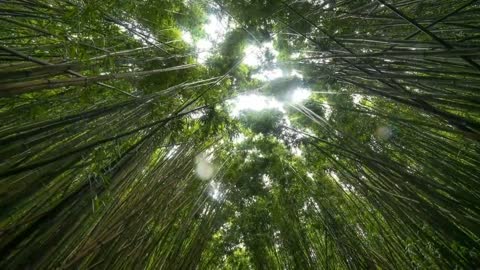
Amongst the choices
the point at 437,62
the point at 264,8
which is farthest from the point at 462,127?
the point at 264,8

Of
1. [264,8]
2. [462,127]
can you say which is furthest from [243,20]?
[462,127]

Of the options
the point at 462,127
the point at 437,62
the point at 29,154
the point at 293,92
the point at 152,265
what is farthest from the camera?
the point at 293,92

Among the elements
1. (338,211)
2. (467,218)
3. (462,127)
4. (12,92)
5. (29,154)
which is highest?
(462,127)

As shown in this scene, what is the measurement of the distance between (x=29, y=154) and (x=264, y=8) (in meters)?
1.84

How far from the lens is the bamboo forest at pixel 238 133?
1.61m

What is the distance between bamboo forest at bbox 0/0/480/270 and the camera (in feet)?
5.29

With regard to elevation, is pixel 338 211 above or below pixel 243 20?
below

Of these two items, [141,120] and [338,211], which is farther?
[338,211]

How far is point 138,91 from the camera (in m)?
2.85

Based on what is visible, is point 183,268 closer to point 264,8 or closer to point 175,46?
point 175,46

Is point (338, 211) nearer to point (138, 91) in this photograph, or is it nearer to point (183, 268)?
point (183, 268)

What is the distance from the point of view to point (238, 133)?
143 inches

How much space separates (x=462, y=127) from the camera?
1.44 meters

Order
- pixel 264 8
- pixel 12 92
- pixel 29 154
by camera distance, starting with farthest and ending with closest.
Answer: pixel 264 8
pixel 29 154
pixel 12 92
